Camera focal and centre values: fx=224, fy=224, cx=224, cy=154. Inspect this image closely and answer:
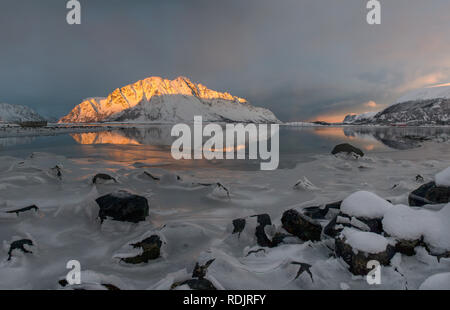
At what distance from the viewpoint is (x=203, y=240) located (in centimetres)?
497

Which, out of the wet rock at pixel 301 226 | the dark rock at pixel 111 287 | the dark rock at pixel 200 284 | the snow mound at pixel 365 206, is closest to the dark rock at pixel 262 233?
the wet rock at pixel 301 226

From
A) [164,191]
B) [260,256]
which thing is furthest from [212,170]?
[260,256]

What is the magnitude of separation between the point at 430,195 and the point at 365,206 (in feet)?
6.91

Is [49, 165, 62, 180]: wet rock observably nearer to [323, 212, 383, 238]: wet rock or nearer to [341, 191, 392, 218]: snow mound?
[323, 212, 383, 238]: wet rock

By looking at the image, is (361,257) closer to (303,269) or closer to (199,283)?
(303,269)

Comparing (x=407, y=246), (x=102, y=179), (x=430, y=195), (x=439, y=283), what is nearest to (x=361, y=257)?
(x=439, y=283)

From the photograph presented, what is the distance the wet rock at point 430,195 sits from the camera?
4859 millimetres

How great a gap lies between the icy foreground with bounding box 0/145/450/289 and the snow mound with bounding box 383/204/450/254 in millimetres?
14

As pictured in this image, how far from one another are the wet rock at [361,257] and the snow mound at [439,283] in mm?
566

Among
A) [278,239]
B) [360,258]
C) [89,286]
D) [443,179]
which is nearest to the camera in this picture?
[89,286]

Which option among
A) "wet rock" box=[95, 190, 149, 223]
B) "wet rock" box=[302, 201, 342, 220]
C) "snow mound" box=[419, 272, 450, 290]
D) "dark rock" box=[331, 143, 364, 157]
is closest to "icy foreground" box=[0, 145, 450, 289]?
"snow mound" box=[419, 272, 450, 290]

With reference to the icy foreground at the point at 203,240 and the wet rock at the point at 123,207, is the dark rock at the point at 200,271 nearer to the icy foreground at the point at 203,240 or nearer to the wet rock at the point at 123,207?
the icy foreground at the point at 203,240
